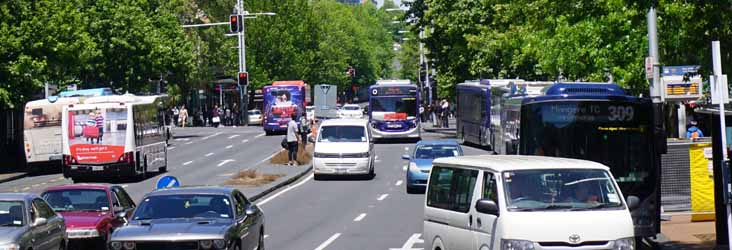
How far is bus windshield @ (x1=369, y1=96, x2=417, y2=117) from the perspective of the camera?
61.3 metres

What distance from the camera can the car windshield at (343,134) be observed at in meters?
40.5

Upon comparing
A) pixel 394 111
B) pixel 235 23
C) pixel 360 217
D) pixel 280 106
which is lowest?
pixel 360 217

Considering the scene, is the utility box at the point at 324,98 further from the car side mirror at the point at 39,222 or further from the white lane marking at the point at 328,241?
the car side mirror at the point at 39,222

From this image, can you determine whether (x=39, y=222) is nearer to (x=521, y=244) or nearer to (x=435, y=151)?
(x=521, y=244)

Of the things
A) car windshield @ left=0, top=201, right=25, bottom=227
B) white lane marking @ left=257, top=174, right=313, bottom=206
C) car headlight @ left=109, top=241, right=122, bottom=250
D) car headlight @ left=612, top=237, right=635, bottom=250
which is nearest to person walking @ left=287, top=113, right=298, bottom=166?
white lane marking @ left=257, top=174, right=313, bottom=206

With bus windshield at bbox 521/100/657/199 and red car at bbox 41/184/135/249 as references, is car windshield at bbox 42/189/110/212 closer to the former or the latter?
red car at bbox 41/184/135/249

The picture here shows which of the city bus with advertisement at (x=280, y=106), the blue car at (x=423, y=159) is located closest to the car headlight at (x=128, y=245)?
the blue car at (x=423, y=159)

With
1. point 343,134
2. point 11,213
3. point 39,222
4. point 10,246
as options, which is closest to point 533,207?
point 10,246

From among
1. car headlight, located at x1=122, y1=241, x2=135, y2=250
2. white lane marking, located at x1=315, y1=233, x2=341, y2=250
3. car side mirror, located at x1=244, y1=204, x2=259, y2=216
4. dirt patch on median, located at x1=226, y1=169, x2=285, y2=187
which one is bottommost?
white lane marking, located at x1=315, y1=233, x2=341, y2=250

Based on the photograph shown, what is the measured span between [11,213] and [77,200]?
14.8ft

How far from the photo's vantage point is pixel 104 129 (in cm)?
4041

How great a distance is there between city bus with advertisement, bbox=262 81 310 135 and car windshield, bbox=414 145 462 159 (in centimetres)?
3323

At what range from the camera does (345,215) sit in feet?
95.4

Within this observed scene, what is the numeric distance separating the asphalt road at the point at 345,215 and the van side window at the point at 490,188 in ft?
23.9
